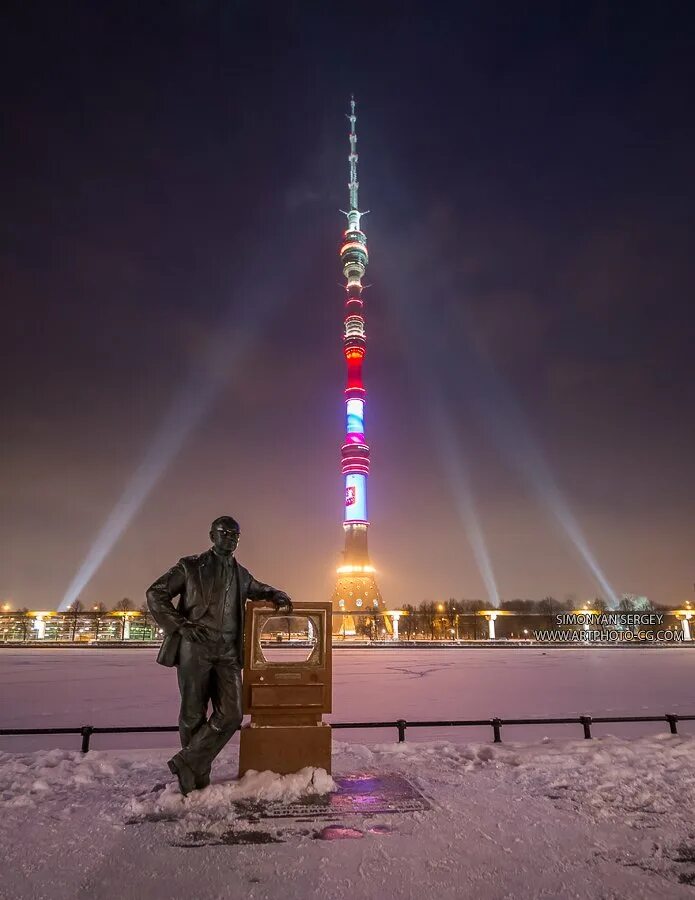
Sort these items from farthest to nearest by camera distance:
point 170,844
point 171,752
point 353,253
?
point 353,253 < point 171,752 < point 170,844

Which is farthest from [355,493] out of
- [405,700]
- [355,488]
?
[405,700]

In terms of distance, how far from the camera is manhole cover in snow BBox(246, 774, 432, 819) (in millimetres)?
5383

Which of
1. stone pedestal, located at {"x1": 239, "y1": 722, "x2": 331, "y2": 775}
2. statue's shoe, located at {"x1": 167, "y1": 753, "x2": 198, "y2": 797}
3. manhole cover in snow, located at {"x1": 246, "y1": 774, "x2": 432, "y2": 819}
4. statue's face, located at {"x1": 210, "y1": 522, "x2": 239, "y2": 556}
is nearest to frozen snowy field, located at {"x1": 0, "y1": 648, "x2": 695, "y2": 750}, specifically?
manhole cover in snow, located at {"x1": 246, "y1": 774, "x2": 432, "y2": 819}

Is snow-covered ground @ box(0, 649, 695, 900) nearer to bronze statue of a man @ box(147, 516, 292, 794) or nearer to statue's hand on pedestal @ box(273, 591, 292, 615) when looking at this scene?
bronze statue of a man @ box(147, 516, 292, 794)

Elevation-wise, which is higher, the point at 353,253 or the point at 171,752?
the point at 353,253

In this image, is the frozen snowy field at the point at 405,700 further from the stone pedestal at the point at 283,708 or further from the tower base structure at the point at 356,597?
the tower base structure at the point at 356,597

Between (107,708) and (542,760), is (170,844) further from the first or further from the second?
(107,708)

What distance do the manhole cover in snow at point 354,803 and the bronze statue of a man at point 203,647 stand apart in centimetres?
73

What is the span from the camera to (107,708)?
15305 millimetres

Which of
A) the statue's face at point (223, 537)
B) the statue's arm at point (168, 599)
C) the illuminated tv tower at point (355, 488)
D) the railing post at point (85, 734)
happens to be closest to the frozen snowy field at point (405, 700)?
the railing post at point (85, 734)

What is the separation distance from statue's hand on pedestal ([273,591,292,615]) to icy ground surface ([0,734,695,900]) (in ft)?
5.28

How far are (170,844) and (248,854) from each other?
2.23ft

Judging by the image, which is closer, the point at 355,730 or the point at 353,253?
the point at 355,730

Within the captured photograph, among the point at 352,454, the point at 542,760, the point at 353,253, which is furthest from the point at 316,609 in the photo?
the point at 353,253
